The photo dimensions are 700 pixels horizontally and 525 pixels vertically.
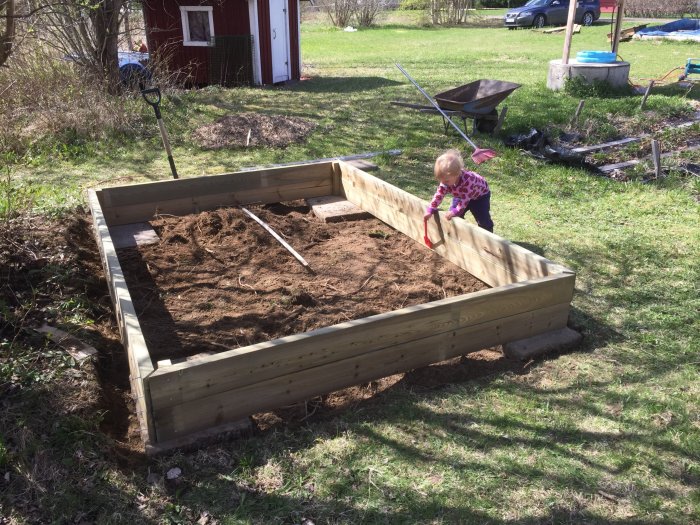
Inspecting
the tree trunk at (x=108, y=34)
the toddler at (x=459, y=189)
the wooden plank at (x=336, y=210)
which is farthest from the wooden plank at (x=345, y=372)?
the tree trunk at (x=108, y=34)

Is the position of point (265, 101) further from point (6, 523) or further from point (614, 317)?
point (6, 523)

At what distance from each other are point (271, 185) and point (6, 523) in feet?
14.1

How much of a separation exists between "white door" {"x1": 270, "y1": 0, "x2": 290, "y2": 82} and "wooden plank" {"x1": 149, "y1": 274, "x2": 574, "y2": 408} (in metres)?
13.6

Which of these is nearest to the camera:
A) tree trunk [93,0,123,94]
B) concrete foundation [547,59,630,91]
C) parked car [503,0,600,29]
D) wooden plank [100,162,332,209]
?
wooden plank [100,162,332,209]

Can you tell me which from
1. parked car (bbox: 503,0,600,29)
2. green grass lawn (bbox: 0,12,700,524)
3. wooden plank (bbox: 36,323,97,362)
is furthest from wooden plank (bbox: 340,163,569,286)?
parked car (bbox: 503,0,600,29)

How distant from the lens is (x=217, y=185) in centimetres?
604

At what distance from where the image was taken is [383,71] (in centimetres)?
1748

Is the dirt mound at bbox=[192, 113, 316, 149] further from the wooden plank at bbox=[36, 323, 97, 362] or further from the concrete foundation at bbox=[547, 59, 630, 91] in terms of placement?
the concrete foundation at bbox=[547, 59, 630, 91]

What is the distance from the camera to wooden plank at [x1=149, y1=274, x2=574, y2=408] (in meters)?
2.78

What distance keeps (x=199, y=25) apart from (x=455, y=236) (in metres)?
13.0

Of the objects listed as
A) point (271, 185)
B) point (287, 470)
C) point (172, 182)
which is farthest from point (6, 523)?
point (271, 185)

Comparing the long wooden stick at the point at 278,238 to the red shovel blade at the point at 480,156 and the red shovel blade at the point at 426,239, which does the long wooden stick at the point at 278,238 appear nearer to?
the red shovel blade at the point at 426,239

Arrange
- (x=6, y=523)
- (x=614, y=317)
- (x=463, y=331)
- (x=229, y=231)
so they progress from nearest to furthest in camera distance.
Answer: (x=6, y=523), (x=463, y=331), (x=614, y=317), (x=229, y=231)

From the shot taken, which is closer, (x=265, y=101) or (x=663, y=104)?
(x=663, y=104)
